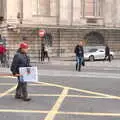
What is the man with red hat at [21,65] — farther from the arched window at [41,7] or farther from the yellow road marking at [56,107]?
the arched window at [41,7]

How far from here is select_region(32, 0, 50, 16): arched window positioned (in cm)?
6184

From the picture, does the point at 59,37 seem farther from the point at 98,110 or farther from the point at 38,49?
the point at 98,110

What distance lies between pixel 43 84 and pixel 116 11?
151 feet

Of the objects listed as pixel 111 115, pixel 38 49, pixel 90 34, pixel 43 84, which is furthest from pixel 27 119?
pixel 90 34

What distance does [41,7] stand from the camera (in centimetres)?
6238

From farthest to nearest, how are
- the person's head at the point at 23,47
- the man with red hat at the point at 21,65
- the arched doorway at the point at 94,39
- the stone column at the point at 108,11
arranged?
the stone column at the point at 108,11 < the arched doorway at the point at 94,39 < the person's head at the point at 23,47 < the man with red hat at the point at 21,65

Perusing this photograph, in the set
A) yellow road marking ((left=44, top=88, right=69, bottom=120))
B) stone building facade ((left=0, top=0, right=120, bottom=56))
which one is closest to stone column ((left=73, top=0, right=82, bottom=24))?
stone building facade ((left=0, top=0, right=120, bottom=56))

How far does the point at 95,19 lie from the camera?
63938 mm

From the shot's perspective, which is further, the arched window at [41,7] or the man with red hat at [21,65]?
the arched window at [41,7]

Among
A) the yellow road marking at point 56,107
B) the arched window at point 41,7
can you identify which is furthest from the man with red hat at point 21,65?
the arched window at point 41,7

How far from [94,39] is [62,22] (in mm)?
4518

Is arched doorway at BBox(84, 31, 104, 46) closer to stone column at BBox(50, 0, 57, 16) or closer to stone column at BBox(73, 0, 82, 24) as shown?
stone column at BBox(73, 0, 82, 24)

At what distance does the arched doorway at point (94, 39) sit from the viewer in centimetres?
6309

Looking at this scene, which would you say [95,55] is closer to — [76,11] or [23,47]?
[76,11]
